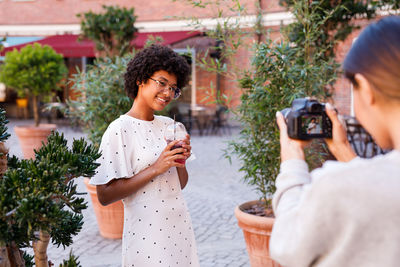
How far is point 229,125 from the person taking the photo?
17422 millimetres

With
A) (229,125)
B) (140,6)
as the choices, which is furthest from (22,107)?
(229,125)

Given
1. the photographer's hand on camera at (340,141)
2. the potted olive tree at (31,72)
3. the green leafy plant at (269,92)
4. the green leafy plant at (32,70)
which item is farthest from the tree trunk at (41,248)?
the green leafy plant at (32,70)

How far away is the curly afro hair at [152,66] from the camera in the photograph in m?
2.75

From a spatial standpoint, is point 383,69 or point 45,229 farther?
point 45,229

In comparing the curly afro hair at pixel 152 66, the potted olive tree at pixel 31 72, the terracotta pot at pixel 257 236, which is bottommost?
the terracotta pot at pixel 257 236

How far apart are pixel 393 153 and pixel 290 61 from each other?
304cm

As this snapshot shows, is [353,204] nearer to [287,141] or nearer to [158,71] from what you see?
[287,141]

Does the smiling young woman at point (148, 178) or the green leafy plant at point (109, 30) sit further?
the green leafy plant at point (109, 30)

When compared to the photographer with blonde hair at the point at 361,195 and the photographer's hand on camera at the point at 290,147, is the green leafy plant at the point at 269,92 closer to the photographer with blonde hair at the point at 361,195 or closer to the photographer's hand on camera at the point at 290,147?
the photographer's hand on camera at the point at 290,147

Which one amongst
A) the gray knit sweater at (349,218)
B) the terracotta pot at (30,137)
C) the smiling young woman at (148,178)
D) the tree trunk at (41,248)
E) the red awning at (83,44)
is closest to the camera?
the gray knit sweater at (349,218)

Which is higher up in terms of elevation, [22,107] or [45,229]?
[45,229]

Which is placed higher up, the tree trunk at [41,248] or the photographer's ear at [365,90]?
the photographer's ear at [365,90]

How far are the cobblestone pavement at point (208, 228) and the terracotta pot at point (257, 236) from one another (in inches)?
28.4

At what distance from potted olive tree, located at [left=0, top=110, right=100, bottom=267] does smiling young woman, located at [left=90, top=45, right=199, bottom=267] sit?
0.70 m
